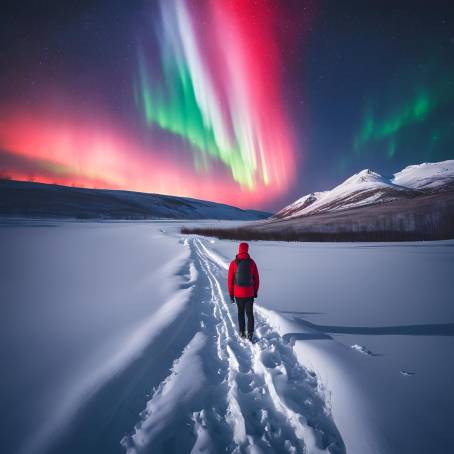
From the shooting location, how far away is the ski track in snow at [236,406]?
103 inches

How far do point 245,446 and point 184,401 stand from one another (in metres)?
0.99

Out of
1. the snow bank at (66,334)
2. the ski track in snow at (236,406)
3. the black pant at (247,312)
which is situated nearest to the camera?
the ski track in snow at (236,406)

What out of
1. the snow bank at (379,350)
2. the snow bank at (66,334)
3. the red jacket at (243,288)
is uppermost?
the red jacket at (243,288)

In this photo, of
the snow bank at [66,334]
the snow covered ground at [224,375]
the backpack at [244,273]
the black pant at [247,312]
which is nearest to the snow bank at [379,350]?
the snow covered ground at [224,375]

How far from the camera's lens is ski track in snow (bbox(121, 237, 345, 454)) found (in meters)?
2.61

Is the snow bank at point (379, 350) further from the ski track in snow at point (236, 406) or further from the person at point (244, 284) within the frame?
the person at point (244, 284)

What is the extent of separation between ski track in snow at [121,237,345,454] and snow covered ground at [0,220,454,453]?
0.7 inches

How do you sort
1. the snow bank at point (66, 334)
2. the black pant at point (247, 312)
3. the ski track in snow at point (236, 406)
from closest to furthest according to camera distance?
the ski track in snow at point (236, 406), the snow bank at point (66, 334), the black pant at point (247, 312)

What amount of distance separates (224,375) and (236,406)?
0.68 m

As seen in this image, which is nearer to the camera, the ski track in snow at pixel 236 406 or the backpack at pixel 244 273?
the ski track in snow at pixel 236 406

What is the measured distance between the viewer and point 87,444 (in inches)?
100

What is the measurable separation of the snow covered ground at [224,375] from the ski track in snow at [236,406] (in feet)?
0.05

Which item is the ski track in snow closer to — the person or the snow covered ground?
the snow covered ground

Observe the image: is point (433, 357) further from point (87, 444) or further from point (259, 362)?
point (87, 444)
